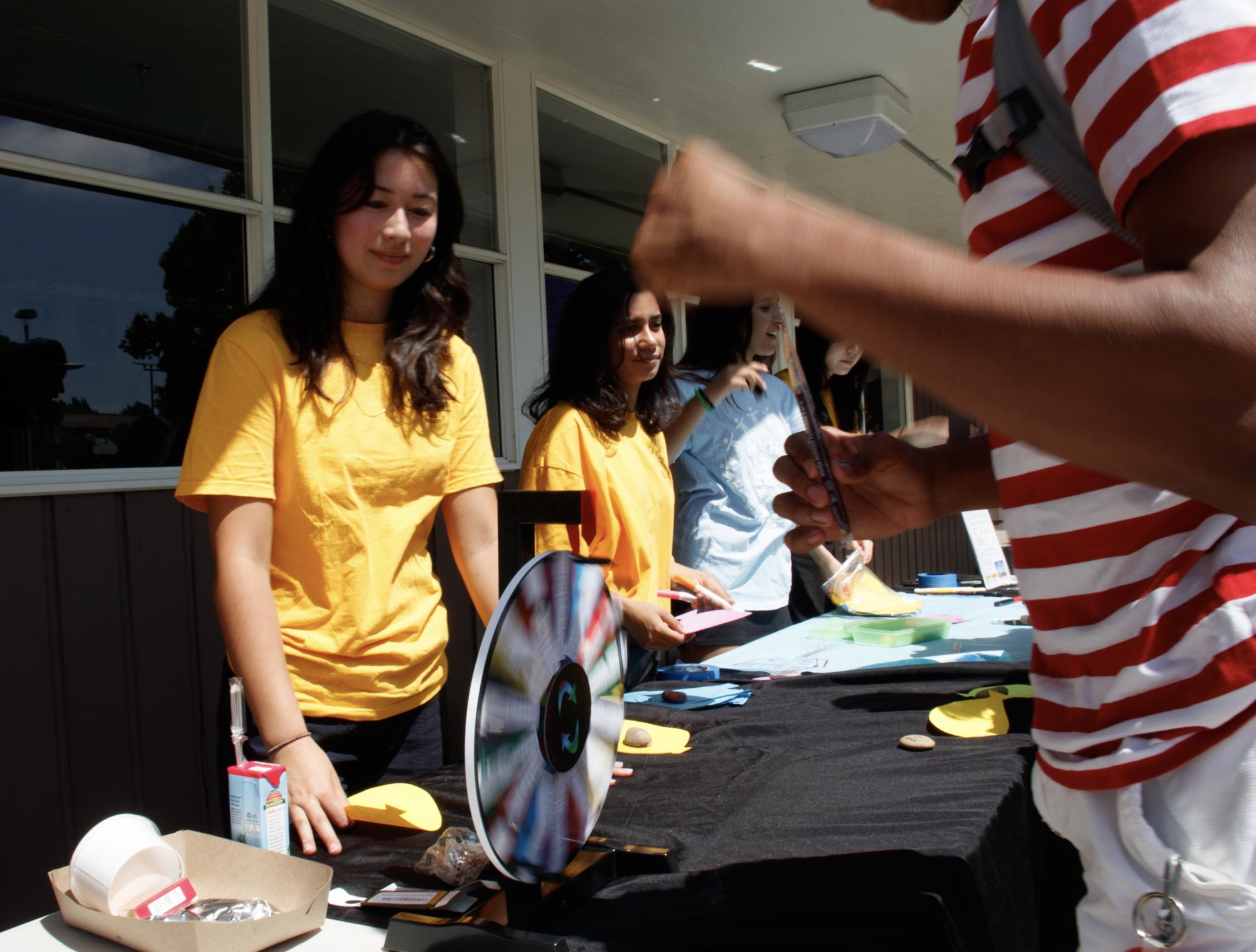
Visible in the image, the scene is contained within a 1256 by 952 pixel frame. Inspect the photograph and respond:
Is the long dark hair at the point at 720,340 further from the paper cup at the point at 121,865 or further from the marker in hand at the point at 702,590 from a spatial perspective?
the paper cup at the point at 121,865

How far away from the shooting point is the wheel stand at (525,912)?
0.95 meters

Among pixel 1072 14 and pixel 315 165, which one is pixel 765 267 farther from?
pixel 315 165

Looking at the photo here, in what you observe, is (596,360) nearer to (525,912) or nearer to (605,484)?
(605,484)

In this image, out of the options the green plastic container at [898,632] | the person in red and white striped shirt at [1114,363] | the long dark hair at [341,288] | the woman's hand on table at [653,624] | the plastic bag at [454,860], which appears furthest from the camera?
the green plastic container at [898,632]

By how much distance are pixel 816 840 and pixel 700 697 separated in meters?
0.81

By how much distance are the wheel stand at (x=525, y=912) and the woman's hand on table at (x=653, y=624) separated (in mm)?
898

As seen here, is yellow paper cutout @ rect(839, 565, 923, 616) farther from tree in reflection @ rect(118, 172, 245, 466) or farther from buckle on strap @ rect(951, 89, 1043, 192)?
buckle on strap @ rect(951, 89, 1043, 192)

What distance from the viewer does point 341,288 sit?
5.74 feet

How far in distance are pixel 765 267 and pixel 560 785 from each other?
0.75m

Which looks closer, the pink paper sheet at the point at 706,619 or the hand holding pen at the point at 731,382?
the pink paper sheet at the point at 706,619

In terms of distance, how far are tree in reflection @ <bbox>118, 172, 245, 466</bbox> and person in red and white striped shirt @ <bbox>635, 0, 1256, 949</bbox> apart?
2789mm

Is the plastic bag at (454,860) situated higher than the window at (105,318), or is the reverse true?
the window at (105,318)

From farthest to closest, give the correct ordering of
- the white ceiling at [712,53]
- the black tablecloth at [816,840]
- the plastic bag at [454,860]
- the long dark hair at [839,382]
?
the long dark hair at [839,382] → the white ceiling at [712,53] → the plastic bag at [454,860] → the black tablecloth at [816,840]

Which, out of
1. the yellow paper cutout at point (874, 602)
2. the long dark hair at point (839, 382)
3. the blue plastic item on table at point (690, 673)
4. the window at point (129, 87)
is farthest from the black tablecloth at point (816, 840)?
the window at point (129, 87)
